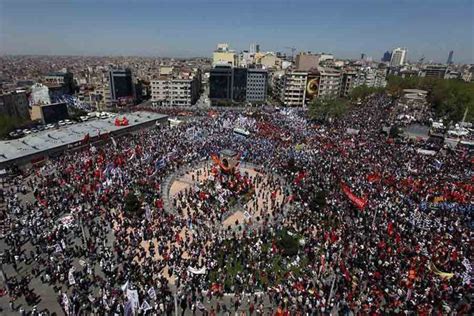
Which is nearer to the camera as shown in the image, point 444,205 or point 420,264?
point 420,264

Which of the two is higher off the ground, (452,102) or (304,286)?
(452,102)

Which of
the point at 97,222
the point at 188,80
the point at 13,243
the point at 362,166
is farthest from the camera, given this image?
the point at 188,80

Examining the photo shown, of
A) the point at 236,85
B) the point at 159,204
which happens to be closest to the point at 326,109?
the point at 236,85

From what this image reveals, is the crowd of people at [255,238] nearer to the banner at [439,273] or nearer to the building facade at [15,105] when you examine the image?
the banner at [439,273]

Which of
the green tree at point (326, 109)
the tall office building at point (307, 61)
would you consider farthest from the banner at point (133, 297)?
the tall office building at point (307, 61)

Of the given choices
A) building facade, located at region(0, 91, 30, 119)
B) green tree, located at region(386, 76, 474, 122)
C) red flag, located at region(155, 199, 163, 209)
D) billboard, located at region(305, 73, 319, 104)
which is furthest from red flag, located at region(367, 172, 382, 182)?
building facade, located at region(0, 91, 30, 119)

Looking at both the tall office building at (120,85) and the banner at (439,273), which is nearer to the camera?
the banner at (439,273)

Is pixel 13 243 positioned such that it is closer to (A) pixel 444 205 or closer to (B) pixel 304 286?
(B) pixel 304 286

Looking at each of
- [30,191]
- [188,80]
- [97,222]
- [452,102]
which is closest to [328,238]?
[97,222]
